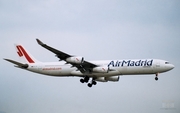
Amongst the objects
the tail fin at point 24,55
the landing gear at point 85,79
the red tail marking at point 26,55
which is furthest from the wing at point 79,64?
the red tail marking at point 26,55

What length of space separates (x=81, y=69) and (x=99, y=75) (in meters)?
2.83

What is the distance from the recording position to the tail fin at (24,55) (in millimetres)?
70431

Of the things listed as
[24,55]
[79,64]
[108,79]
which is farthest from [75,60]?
[24,55]

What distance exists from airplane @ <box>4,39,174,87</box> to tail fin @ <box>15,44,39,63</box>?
139 centimetres

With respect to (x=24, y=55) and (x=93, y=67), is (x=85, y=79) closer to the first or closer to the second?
(x=93, y=67)

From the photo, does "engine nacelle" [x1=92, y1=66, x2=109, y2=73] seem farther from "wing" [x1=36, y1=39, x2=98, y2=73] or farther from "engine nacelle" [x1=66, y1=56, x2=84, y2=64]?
"engine nacelle" [x1=66, y1=56, x2=84, y2=64]

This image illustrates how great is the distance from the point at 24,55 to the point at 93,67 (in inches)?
553

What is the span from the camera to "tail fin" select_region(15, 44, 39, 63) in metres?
70.4

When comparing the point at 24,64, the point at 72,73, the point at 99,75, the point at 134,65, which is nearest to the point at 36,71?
the point at 24,64

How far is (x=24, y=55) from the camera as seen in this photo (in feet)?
235

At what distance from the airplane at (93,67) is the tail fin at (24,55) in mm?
1393

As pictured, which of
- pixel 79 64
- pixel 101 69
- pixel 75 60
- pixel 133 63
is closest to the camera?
pixel 75 60

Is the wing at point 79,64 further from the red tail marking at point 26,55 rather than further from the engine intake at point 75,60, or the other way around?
the red tail marking at point 26,55

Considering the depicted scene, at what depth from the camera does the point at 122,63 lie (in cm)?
6244
